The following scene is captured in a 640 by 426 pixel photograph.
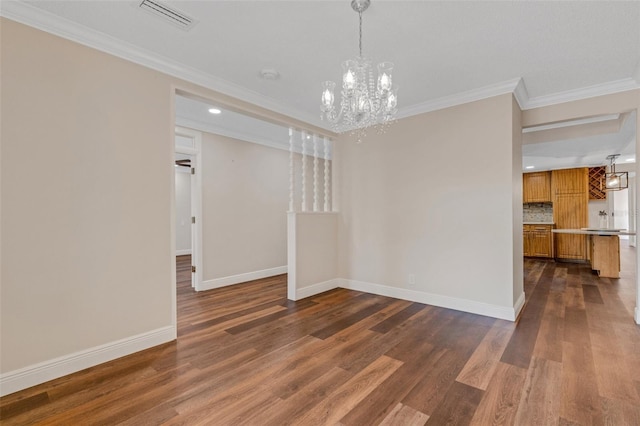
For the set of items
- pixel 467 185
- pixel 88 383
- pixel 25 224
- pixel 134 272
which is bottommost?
pixel 88 383

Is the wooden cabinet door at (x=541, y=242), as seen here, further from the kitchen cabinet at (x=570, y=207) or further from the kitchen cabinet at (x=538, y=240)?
the kitchen cabinet at (x=570, y=207)

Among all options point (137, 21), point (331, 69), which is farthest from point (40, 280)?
point (331, 69)

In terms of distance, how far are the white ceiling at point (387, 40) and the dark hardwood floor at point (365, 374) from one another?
2.58 meters

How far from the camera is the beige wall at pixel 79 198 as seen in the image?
6.82 ft

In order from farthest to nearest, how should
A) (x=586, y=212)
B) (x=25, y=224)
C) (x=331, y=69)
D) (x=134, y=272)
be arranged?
(x=586, y=212) < (x=331, y=69) < (x=134, y=272) < (x=25, y=224)

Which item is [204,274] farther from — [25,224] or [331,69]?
[331,69]

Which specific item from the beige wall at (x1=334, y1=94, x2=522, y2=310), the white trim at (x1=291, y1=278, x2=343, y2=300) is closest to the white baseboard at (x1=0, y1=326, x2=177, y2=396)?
the white trim at (x1=291, y1=278, x2=343, y2=300)

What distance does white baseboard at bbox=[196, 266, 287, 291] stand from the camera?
15.7ft

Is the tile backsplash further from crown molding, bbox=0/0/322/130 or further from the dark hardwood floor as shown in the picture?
crown molding, bbox=0/0/322/130

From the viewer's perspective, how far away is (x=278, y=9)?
6.96ft

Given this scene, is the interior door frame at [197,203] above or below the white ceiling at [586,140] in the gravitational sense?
below

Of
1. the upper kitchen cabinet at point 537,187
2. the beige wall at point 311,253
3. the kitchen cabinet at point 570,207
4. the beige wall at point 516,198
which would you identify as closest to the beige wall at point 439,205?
the beige wall at point 516,198

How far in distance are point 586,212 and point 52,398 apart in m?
10.3

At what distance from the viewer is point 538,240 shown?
7.97m
